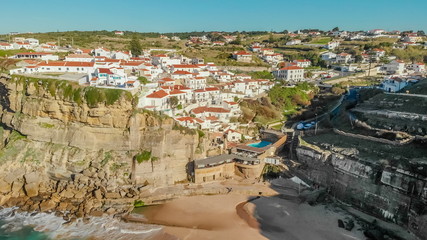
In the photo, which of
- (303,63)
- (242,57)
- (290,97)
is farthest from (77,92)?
(303,63)

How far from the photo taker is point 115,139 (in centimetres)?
3030

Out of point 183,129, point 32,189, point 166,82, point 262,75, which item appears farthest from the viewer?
point 262,75

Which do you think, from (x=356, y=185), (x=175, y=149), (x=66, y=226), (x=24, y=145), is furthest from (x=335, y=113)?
(x=24, y=145)

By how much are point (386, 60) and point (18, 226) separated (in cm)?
7555

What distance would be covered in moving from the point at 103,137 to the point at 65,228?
30.5ft

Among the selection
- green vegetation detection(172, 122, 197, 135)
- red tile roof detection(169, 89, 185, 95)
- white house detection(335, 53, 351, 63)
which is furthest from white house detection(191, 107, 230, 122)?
white house detection(335, 53, 351, 63)

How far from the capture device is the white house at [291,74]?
5897 centimetres

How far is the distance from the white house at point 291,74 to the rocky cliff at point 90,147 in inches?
1291

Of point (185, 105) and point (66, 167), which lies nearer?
point (66, 167)

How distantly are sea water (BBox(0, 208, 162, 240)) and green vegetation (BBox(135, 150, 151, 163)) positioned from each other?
629 centimetres

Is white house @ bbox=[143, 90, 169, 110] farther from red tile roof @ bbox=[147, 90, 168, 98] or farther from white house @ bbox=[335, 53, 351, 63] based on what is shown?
white house @ bbox=[335, 53, 351, 63]

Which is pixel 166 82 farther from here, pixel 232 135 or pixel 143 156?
pixel 143 156

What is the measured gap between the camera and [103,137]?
3044cm

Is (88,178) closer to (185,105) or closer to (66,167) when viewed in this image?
(66,167)
